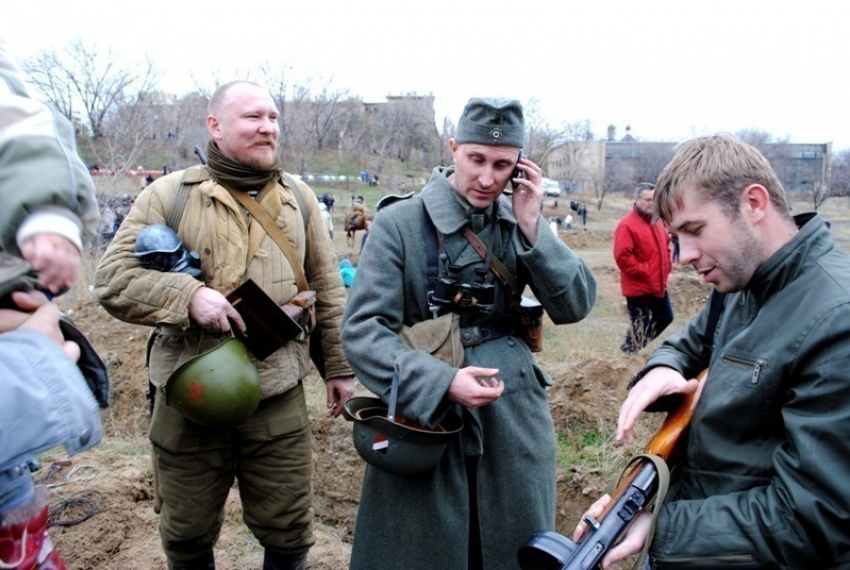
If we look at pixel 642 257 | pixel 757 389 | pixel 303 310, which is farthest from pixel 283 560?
pixel 642 257

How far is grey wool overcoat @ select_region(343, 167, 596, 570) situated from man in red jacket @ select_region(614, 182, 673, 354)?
5330mm

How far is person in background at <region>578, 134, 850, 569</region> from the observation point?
1.47 meters

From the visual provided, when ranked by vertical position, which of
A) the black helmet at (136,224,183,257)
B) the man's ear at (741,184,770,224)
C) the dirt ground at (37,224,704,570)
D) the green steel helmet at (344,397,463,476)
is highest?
the man's ear at (741,184,770,224)

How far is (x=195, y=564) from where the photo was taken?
9.90ft

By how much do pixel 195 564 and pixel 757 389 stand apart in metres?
2.53

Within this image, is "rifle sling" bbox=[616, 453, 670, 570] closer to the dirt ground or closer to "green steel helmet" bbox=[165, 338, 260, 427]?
"green steel helmet" bbox=[165, 338, 260, 427]

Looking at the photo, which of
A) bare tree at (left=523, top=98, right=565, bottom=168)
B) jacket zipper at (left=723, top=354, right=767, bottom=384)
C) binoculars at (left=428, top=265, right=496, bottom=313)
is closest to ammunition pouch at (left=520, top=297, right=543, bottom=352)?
binoculars at (left=428, top=265, right=496, bottom=313)

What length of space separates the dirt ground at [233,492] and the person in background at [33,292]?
2410mm

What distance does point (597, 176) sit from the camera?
178 feet

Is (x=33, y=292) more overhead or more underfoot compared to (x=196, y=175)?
more underfoot

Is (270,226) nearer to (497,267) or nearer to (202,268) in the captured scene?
A: (202,268)

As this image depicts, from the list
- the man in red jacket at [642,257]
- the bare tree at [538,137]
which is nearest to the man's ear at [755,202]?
the man in red jacket at [642,257]

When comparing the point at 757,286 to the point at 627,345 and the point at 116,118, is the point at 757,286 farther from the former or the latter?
the point at 116,118

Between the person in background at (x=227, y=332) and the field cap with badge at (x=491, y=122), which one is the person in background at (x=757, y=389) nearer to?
the field cap with badge at (x=491, y=122)
